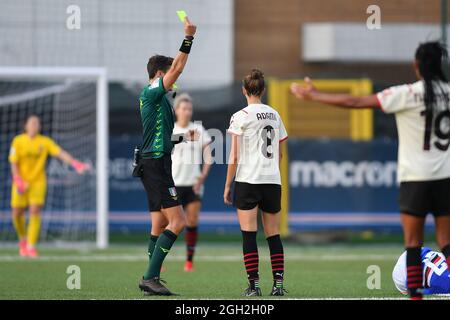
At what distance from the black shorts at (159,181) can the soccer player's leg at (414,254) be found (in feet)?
10.1

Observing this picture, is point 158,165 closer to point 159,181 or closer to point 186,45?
point 159,181

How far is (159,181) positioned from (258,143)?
43.7 inches

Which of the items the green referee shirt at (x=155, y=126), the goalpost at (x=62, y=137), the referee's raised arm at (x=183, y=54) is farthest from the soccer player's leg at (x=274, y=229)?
the goalpost at (x=62, y=137)

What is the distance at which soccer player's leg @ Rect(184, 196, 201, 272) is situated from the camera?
14953 mm

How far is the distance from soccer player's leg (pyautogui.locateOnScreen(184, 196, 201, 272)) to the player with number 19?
7083 mm

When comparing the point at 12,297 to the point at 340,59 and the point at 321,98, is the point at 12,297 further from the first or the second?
the point at 340,59

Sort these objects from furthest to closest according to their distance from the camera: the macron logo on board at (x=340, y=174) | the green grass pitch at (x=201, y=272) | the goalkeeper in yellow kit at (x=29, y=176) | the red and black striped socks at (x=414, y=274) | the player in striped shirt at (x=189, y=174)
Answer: the macron logo on board at (x=340, y=174)
the goalkeeper in yellow kit at (x=29, y=176)
the player in striped shirt at (x=189, y=174)
the green grass pitch at (x=201, y=272)
the red and black striped socks at (x=414, y=274)

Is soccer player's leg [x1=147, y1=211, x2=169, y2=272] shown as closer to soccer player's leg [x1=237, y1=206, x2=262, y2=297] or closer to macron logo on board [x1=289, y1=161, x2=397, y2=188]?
soccer player's leg [x1=237, y1=206, x2=262, y2=297]

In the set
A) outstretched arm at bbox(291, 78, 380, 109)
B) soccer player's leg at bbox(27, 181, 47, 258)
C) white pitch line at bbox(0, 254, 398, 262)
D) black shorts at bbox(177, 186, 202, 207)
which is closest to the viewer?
outstretched arm at bbox(291, 78, 380, 109)

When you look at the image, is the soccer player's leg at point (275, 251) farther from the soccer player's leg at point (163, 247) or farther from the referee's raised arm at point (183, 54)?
the referee's raised arm at point (183, 54)

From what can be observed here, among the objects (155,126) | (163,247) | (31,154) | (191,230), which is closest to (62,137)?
(31,154)

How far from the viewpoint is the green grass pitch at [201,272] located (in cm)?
1091

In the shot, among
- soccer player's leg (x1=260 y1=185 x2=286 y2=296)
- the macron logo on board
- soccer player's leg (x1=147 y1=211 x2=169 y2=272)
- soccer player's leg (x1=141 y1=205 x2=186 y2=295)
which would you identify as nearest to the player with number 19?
soccer player's leg (x1=260 y1=185 x2=286 y2=296)

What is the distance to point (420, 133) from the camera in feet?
26.5
